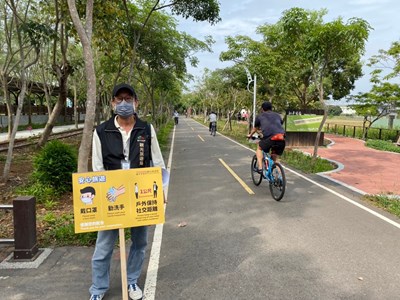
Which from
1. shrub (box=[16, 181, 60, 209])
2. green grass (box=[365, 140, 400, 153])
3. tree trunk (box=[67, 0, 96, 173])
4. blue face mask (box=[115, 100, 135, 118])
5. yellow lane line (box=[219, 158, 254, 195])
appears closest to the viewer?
blue face mask (box=[115, 100, 135, 118])

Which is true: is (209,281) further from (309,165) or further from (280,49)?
(280,49)

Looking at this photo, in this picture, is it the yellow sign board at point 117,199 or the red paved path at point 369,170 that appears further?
the red paved path at point 369,170

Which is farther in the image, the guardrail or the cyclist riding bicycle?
the cyclist riding bicycle

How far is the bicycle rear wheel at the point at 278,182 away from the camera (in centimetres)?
660

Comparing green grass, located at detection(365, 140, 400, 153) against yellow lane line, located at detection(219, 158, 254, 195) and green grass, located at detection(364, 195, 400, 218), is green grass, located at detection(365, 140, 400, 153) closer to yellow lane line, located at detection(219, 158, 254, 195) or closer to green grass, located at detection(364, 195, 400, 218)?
yellow lane line, located at detection(219, 158, 254, 195)

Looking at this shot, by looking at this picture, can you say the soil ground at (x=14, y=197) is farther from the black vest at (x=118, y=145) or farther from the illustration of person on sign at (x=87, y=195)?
the black vest at (x=118, y=145)

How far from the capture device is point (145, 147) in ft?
10.4

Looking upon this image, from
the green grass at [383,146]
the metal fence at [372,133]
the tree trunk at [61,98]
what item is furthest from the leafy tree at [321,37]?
the metal fence at [372,133]

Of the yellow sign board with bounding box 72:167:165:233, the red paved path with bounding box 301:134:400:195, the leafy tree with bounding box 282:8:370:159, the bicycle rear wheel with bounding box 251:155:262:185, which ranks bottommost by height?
the red paved path with bounding box 301:134:400:195

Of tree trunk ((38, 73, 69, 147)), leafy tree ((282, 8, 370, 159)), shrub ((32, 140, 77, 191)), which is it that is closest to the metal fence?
leafy tree ((282, 8, 370, 159))

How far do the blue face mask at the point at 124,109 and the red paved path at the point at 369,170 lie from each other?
20.9 ft

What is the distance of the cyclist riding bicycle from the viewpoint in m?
7.05

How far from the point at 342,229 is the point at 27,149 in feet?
43.6

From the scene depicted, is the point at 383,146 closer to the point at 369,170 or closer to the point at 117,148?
the point at 369,170
